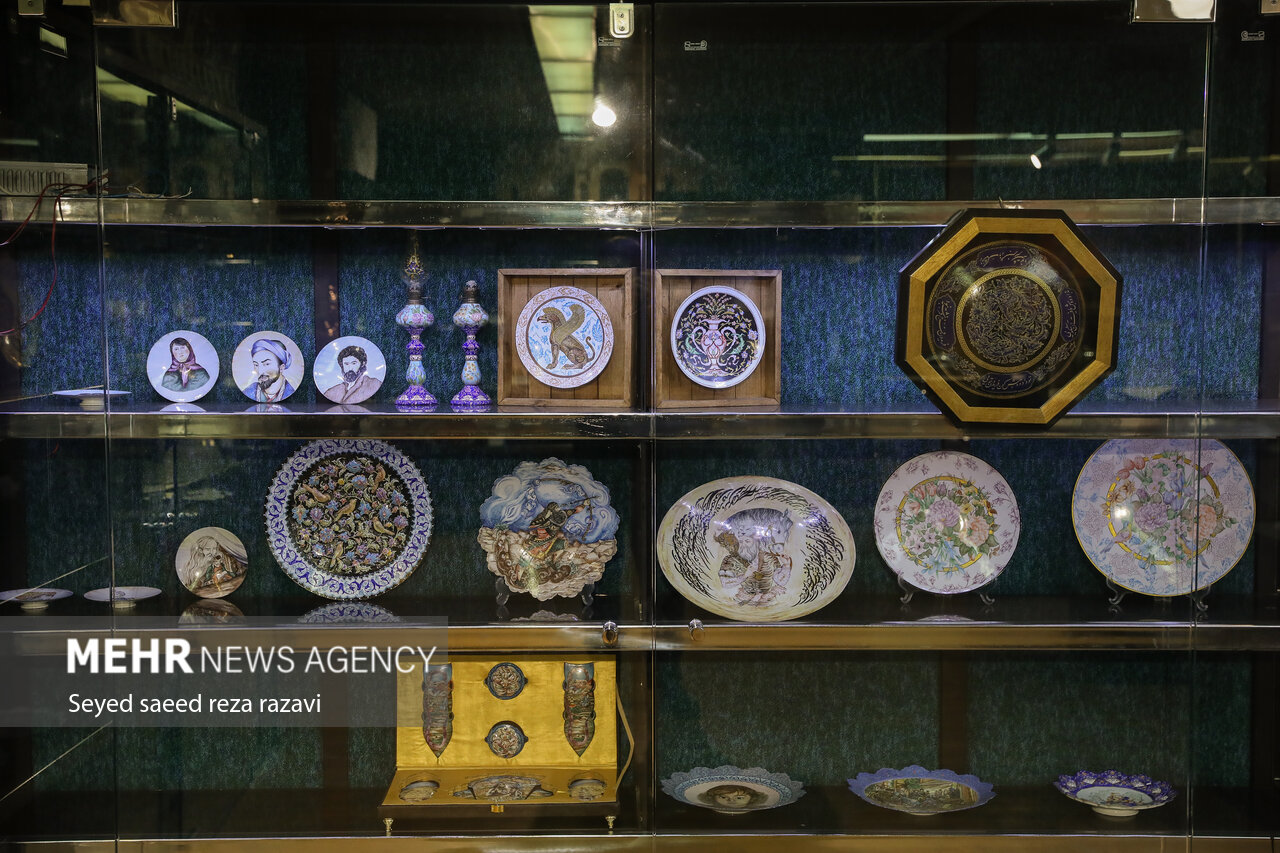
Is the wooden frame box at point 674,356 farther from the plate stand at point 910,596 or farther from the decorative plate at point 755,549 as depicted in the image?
the plate stand at point 910,596

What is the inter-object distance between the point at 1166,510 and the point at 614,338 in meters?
1.13

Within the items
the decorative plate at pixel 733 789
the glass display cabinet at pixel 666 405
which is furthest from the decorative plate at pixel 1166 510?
the decorative plate at pixel 733 789

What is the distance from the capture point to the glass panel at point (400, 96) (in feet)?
5.96

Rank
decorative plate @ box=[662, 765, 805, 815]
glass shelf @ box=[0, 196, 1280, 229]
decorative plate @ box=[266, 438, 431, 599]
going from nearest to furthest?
glass shelf @ box=[0, 196, 1280, 229]
decorative plate @ box=[662, 765, 805, 815]
decorative plate @ box=[266, 438, 431, 599]

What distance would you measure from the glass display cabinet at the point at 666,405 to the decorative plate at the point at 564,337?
0.01m

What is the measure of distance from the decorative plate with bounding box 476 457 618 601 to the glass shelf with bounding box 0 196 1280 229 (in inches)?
19.9

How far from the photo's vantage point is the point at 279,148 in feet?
6.36

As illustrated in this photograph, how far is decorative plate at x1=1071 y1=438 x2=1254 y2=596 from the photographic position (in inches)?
72.3

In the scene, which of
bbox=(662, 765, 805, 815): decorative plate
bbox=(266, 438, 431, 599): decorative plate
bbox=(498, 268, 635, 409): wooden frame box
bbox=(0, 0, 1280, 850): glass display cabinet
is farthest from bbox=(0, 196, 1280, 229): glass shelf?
bbox=(662, 765, 805, 815): decorative plate

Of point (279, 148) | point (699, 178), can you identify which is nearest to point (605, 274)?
point (699, 178)

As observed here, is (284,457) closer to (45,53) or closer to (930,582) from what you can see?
(45,53)

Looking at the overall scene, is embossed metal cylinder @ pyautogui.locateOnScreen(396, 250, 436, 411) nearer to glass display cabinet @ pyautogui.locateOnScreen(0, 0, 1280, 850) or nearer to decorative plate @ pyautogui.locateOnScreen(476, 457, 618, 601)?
glass display cabinet @ pyautogui.locateOnScreen(0, 0, 1280, 850)

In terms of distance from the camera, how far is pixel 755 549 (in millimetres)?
1939

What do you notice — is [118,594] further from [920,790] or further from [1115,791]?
[1115,791]
